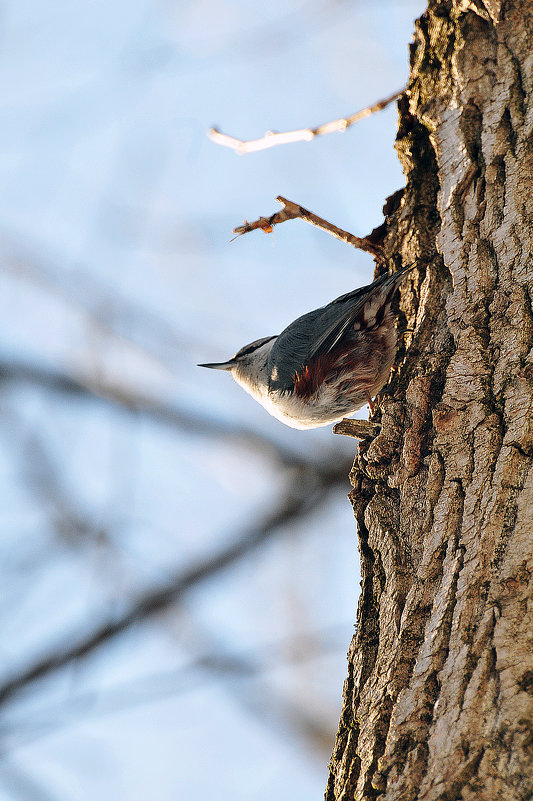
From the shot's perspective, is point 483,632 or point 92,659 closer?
point 483,632

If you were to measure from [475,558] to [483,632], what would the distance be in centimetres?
16

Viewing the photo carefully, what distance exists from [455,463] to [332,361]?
1.29 meters

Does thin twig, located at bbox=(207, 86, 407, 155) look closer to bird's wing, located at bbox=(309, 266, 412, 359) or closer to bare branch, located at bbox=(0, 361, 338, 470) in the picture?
bird's wing, located at bbox=(309, 266, 412, 359)

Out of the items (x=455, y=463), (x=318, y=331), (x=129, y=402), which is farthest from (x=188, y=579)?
(x=455, y=463)

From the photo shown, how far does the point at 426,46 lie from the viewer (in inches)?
92.4

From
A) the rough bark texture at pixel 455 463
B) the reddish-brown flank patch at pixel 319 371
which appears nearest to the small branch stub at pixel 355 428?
the rough bark texture at pixel 455 463

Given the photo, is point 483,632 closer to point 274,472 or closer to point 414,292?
point 414,292

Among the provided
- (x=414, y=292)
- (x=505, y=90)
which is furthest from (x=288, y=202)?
Result: (x=505, y=90)

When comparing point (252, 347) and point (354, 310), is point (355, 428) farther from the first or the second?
point (252, 347)

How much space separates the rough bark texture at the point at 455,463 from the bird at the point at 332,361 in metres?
0.26

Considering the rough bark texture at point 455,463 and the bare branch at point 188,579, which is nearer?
the rough bark texture at point 455,463

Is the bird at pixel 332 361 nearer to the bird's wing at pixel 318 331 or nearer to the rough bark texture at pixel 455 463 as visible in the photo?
the bird's wing at pixel 318 331

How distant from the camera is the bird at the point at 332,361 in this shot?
270 cm

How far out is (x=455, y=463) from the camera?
1.70 m
